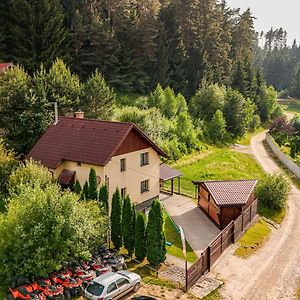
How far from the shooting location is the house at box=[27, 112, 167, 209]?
92.8 ft

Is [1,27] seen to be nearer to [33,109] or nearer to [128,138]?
[33,109]

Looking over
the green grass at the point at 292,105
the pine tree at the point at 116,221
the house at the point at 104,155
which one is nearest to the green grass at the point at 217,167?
the house at the point at 104,155

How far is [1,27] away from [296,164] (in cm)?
4288

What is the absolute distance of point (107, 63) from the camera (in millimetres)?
62438

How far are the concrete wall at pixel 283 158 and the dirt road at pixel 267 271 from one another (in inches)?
772

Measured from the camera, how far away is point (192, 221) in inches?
1212

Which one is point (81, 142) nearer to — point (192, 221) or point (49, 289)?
point (192, 221)

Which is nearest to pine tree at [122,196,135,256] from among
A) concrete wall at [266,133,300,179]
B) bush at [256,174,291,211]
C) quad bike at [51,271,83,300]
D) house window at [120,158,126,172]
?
quad bike at [51,271,83,300]

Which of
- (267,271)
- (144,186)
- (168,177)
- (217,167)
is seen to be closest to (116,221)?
(144,186)

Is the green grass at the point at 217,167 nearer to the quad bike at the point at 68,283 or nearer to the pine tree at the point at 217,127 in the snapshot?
the pine tree at the point at 217,127

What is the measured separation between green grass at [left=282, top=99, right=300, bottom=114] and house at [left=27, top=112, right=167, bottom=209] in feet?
312

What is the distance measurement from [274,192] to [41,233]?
917 inches

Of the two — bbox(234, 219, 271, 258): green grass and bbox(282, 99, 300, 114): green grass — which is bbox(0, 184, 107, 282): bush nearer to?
bbox(234, 219, 271, 258): green grass

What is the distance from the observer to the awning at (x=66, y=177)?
94.4ft
